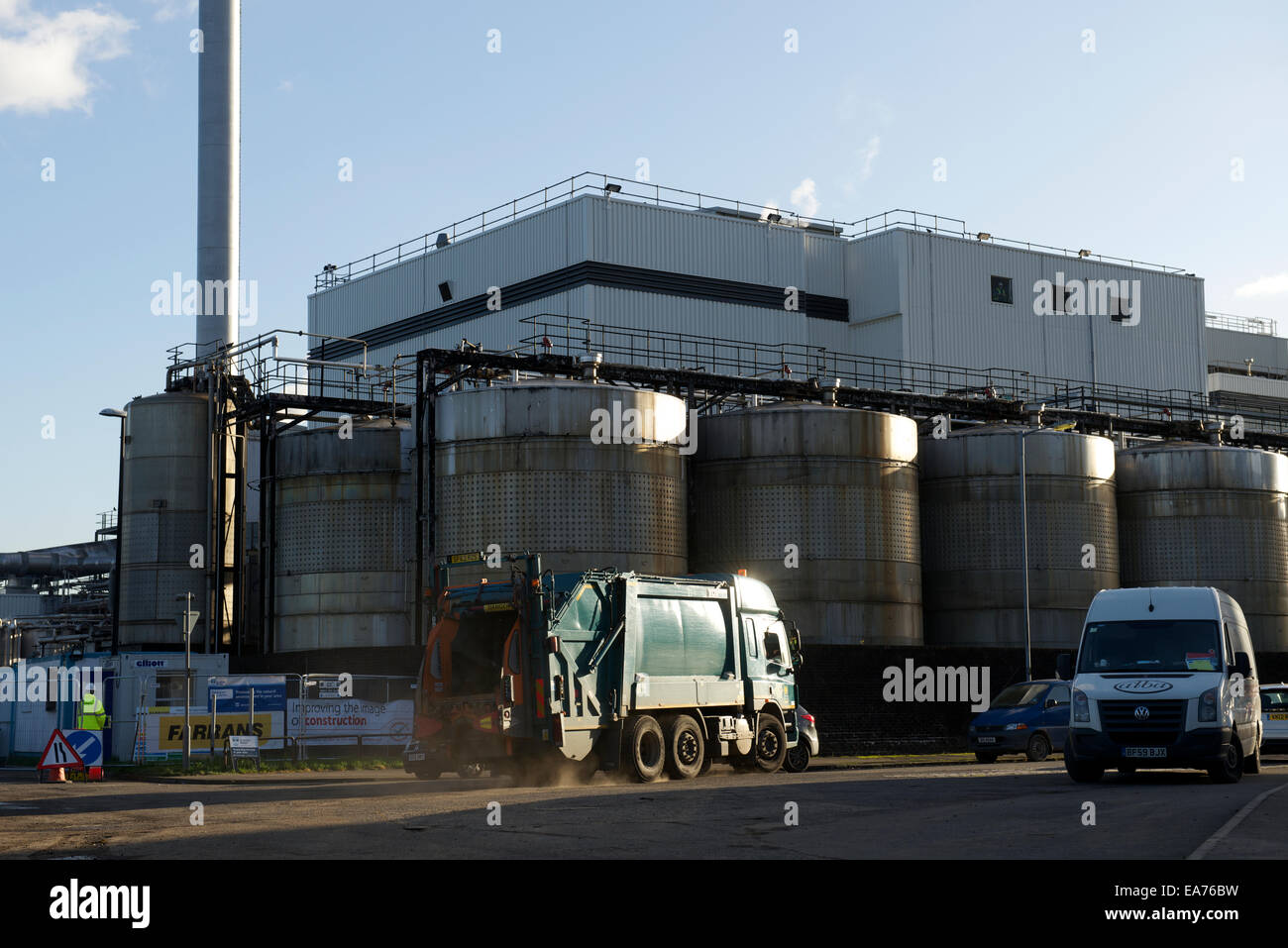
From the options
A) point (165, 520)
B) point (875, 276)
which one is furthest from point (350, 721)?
point (875, 276)

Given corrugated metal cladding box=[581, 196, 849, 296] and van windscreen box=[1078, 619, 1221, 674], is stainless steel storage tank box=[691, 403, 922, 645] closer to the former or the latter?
van windscreen box=[1078, 619, 1221, 674]

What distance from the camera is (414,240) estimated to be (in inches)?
2618

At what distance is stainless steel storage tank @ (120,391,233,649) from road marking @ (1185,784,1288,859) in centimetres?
3307

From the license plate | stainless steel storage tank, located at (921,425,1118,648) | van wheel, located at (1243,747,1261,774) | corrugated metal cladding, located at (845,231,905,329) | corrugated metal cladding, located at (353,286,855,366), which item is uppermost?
corrugated metal cladding, located at (845,231,905,329)

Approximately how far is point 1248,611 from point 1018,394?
1765 cm

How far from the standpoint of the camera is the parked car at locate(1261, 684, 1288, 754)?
102ft

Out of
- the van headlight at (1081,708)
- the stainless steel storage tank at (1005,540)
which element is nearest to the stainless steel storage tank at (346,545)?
the stainless steel storage tank at (1005,540)

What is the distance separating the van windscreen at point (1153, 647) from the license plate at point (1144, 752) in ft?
3.83

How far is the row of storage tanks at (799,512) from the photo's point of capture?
36.2 m

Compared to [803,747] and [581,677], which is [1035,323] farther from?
[581,677]

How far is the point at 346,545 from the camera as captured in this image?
42000 millimetres

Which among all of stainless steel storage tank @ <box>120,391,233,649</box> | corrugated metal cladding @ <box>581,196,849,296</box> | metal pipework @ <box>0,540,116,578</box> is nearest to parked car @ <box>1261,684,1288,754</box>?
stainless steel storage tank @ <box>120,391,233,649</box>
